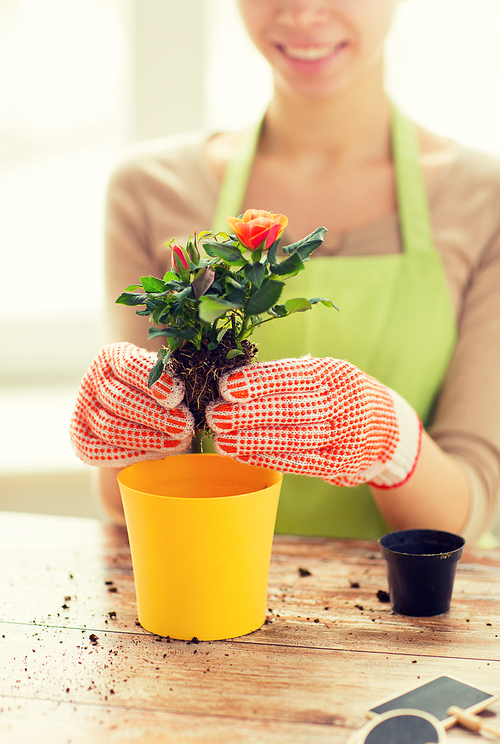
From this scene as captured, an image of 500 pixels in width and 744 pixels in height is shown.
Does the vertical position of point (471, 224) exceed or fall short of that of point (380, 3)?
it falls short

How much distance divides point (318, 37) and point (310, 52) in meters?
0.03

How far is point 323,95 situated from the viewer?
1188 millimetres

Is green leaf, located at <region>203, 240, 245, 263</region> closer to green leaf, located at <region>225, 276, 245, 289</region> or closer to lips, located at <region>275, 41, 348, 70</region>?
green leaf, located at <region>225, 276, 245, 289</region>

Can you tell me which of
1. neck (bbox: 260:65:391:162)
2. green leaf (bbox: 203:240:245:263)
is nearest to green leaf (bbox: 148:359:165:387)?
green leaf (bbox: 203:240:245:263)

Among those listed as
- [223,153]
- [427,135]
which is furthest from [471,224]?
[223,153]

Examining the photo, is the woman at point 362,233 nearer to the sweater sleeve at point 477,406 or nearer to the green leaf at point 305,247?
the sweater sleeve at point 477,406

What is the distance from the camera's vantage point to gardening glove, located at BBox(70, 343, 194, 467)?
683 millimetres

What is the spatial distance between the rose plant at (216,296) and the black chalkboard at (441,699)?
31cm

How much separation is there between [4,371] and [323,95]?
149 cm

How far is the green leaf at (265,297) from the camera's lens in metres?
0.60

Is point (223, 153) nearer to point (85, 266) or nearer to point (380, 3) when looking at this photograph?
point (380, 3)

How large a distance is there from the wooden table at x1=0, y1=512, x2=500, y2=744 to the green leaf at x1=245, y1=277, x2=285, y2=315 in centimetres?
32

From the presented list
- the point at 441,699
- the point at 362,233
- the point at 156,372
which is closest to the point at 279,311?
the point at 156,372

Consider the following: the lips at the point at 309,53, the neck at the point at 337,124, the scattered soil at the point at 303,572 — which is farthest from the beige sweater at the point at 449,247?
the scattered soil at the point at 303,572
